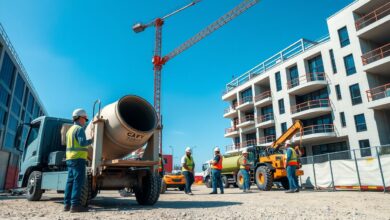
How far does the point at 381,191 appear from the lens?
11.0m

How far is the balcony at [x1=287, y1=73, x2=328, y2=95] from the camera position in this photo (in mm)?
28438

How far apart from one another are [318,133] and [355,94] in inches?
191

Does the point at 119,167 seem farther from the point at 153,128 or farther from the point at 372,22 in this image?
the point at 372,22

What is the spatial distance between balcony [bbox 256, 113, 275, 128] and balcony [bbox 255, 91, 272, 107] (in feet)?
4.91

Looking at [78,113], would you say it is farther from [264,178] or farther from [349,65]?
[349,65]

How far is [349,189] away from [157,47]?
154 ft

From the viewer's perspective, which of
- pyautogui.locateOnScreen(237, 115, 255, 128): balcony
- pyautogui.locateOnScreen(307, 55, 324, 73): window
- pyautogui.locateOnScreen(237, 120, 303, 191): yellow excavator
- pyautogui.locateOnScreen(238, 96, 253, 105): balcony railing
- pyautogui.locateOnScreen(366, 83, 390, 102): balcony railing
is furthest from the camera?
pyautogui.locateOnScreen(238, 96, 253, 105): balcony railing

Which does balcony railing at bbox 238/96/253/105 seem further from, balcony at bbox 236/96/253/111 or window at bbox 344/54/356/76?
window at bbox 344/54/356/76

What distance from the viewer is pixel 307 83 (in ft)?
Result: 95.0

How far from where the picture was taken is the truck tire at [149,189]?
22.2 ft

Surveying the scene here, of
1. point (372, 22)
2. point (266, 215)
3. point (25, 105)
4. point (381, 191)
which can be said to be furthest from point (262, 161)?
point (25, 105)

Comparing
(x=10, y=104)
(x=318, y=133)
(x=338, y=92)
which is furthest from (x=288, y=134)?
(x=10, y=104)

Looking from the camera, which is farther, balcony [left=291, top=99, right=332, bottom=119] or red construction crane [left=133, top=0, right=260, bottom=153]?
red construction crane [left=133, top=0, right=260, bottom=153]

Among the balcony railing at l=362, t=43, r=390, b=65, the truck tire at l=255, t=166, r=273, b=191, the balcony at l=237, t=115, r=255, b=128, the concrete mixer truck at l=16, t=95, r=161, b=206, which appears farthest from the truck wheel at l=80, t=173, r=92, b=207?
the balcony at l=237, t=115, r=255, b=128
